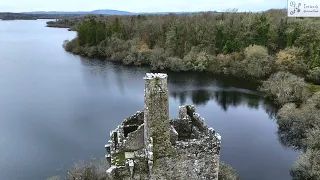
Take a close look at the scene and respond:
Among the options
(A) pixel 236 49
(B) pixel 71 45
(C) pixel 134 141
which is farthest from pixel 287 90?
(B) pixel 71 45

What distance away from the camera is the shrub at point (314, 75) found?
4259 centimetres

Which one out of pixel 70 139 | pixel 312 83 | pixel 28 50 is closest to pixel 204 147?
pixel 70 139

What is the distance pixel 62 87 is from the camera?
4609 cm

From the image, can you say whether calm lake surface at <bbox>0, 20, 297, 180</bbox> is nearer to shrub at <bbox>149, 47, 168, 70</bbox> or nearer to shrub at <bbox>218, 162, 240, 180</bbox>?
shrub at <bbox>149, 47, 168, 70</bbox>

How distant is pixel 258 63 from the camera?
48344 mm

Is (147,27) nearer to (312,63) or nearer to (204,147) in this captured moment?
(312,63)

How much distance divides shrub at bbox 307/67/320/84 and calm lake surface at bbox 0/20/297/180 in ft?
27.4

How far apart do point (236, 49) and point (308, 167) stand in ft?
114

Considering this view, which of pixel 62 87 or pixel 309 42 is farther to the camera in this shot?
pixel 309 42

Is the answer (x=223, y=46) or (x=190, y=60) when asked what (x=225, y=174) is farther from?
(x=223, y=46)

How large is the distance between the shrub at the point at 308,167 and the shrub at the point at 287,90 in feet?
47.8

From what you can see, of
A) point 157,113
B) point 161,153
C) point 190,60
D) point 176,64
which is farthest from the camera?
point 190,60

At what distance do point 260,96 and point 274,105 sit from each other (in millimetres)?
3284

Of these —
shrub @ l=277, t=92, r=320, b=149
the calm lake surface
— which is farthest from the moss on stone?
shrub @ l=277, t=92, r=320, b=149
